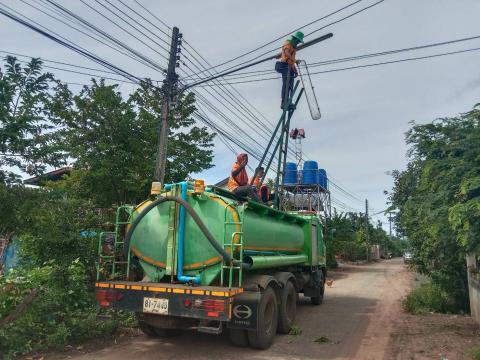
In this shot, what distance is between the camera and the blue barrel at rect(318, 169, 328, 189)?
25.0 meters

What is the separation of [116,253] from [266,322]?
2.75 m

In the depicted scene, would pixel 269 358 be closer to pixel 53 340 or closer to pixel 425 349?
pixel 425 349

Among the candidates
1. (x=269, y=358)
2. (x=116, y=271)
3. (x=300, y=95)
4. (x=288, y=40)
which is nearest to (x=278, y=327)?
(x=269, y=358)

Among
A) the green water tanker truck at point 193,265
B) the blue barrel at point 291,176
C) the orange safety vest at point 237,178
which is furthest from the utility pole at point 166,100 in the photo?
the blue barrel at point 291,176

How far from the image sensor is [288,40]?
411 inches

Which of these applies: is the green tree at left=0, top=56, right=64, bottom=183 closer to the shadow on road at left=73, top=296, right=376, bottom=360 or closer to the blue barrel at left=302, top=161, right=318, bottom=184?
the shadow on road at left=73, top=296, right=376, bottom=360

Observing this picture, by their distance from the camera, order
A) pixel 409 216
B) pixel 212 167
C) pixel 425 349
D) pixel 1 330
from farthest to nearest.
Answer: pixel 212 167
pixel 409 216
pixel 425 349
pixel 1 330

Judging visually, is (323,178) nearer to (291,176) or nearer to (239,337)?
(291,176)

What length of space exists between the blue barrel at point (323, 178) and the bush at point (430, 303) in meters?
13.4

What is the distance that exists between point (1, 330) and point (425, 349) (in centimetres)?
650

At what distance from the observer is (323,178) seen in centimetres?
2545

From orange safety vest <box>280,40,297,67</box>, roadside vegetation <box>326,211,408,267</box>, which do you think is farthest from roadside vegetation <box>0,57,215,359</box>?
roadside vegetation <box>326,211,408,267</box>

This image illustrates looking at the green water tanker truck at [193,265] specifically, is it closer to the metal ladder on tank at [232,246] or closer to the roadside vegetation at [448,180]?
the metal ladder on tank at [232,246]

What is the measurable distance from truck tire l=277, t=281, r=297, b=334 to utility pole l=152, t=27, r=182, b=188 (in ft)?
12.6
